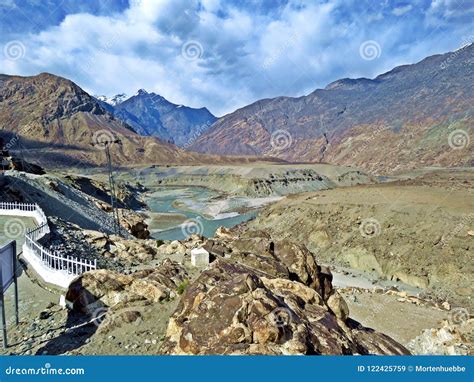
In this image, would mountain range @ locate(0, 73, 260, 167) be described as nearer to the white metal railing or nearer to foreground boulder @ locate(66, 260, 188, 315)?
the white metal railing

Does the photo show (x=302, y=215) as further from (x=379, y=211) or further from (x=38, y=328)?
(x=38, y=328)

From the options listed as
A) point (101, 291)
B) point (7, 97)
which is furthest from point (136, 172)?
point (101, 291)

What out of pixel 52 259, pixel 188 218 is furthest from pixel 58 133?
pixel 52 259

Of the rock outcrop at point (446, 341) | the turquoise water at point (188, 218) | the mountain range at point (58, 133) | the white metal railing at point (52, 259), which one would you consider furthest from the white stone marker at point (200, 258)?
the mountain range at point (58, 133)

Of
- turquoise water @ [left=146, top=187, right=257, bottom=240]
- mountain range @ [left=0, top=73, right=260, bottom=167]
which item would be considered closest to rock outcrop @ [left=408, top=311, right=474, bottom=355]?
turquoise water @ [left=146, top=187, right=257, bottom=240]

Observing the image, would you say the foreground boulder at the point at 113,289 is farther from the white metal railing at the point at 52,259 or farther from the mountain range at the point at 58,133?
the mountain range at the point at 58,133
